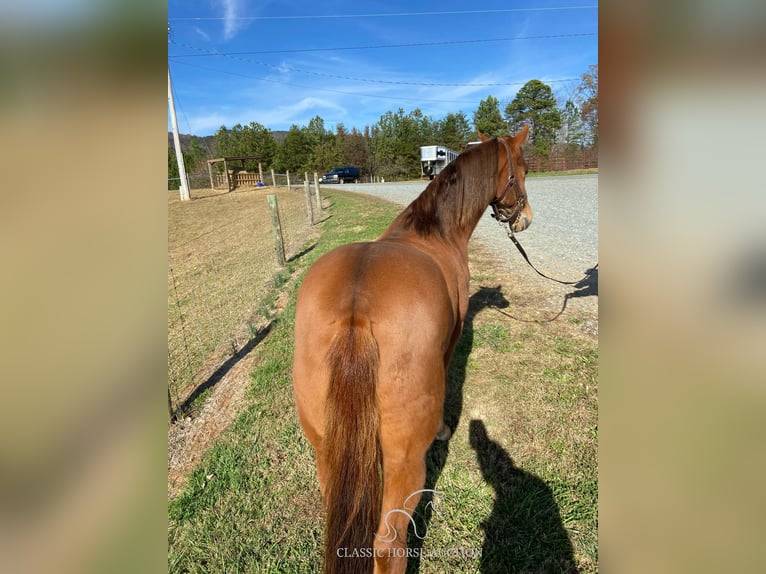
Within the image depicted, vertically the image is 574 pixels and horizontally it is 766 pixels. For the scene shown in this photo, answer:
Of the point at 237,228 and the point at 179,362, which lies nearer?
the point at 179,362

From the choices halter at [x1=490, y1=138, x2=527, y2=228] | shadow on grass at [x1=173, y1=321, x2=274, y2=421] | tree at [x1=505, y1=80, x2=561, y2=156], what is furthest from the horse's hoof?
tree at [x1=505, y1=80, x2=561, y2=156]

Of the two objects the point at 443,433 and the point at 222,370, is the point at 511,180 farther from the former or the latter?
the point at 222,370

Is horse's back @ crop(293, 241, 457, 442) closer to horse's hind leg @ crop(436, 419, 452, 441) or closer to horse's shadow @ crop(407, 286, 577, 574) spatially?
horse's shadow @ crop(407, 286, 577, 574)

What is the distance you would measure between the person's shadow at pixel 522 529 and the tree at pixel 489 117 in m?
49.6

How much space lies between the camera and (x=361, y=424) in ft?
5.53

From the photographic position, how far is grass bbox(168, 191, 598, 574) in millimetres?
2322

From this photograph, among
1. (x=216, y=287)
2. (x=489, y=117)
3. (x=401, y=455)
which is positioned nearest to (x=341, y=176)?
(x=489, y=117)

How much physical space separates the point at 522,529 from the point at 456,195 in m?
2.37

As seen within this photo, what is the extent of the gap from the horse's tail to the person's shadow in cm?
105
